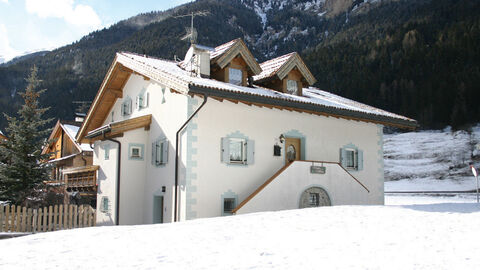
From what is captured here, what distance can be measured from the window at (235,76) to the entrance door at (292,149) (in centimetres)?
286

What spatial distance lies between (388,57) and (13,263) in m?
77.9

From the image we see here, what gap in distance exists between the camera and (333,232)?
873cm

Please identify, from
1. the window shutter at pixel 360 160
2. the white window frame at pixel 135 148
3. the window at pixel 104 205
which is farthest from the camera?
the window shutter at pixel 360 160

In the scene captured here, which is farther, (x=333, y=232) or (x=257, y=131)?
(x=257, y=131)

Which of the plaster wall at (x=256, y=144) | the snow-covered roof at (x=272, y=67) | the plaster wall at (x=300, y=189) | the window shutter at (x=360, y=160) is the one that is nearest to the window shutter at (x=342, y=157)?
the plaster wall at (x=256, y=144)

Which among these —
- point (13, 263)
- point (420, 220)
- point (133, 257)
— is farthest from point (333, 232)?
point (13, 263)

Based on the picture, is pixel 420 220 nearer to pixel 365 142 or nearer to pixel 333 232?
pixel 333 232

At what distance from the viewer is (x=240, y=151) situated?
15461 mm

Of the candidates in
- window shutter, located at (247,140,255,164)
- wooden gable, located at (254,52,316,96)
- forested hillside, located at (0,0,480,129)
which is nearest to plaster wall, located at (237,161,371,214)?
window shutter, located at (247,140,255,164)

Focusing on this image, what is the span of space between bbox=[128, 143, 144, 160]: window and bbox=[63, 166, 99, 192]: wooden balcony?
449 cm

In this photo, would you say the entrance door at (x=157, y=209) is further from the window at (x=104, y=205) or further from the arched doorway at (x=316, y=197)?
the arched doorway at (x=316, y=197)

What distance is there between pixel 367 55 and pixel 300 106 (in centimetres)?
7009

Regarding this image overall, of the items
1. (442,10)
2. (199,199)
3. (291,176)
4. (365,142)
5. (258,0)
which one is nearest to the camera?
(199,199)

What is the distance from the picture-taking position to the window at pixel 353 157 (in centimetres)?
1834
